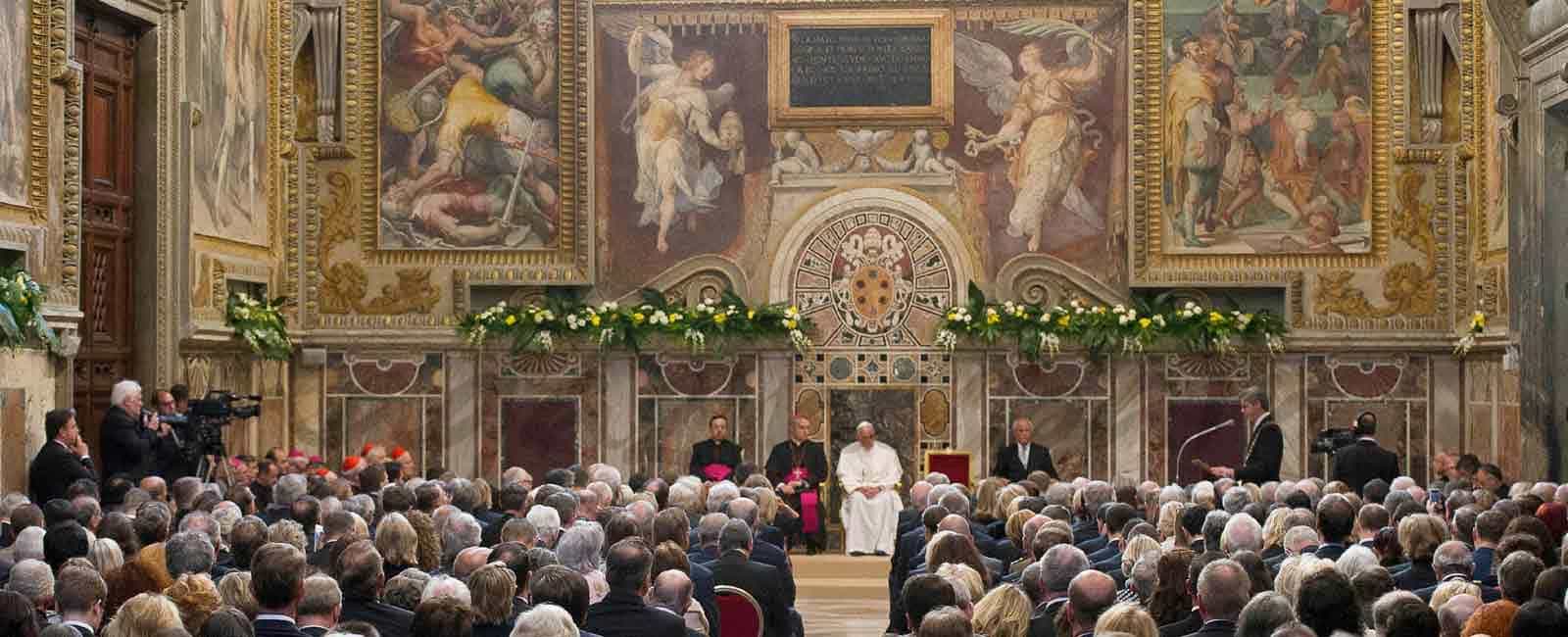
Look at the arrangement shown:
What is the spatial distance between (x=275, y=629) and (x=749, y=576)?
11.5ft

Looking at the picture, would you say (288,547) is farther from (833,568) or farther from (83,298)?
(833,568)

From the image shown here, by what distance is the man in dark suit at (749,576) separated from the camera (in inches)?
415

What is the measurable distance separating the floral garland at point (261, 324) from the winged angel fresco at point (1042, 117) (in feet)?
23.6

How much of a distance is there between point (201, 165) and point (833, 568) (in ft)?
22.2

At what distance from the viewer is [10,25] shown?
15688 mm

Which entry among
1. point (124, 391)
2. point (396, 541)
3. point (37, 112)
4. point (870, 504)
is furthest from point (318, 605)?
point (870, 504)

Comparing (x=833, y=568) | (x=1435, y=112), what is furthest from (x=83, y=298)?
(x=1435, y=112)

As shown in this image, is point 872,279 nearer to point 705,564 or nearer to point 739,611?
point 705,564

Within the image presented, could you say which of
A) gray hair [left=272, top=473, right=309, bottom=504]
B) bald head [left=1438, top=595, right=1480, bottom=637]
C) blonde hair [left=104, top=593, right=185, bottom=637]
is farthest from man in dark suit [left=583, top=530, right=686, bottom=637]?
gray hair [left=272, top=473, right=309, bottom=504]

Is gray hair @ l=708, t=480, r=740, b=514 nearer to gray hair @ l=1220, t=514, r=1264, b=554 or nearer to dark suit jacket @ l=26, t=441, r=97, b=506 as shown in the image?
gray hair @ l=1220, t=514, r=1264, b=554

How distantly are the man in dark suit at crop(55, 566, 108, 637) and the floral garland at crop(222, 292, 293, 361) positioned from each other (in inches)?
513

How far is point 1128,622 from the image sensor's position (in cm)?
682

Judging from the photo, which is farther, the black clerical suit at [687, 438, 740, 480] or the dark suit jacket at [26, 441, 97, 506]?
the black clerical suit at [687, 438, 740, 480]

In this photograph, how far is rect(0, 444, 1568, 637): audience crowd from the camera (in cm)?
711
